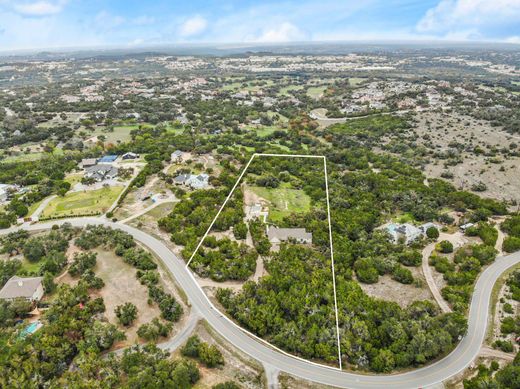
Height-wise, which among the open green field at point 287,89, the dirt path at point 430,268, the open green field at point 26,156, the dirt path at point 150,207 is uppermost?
the open green field at point 287,89

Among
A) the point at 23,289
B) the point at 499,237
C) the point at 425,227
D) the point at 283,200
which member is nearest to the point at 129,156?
the point at 283,200

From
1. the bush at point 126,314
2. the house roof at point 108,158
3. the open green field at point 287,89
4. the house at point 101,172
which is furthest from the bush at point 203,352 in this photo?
the open green field at point 287,89

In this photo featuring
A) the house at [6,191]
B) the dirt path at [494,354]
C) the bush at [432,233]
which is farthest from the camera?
the house at [6,191]

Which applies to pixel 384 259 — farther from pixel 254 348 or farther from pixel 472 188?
pixel 472 188

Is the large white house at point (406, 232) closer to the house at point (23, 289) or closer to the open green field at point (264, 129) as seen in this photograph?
the house at point (23, 289)

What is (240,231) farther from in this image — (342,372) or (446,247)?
(446,247)
